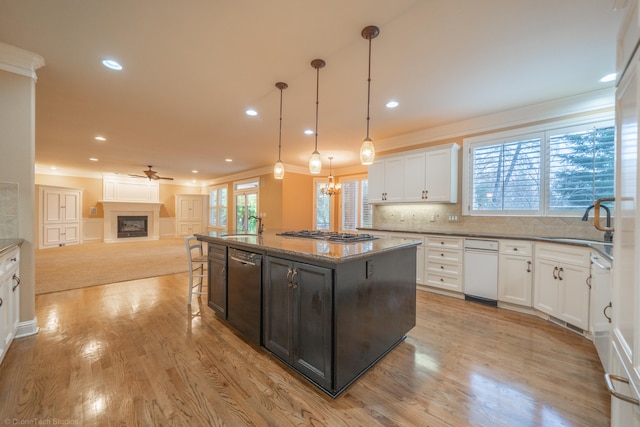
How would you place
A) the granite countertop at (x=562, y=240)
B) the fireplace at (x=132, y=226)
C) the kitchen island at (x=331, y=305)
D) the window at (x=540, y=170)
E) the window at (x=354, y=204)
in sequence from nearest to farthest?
the kitchen island at (x=331, y=305)
the granite countertop at (x=562, y=240)
the window at (x=540, y=170)
the window at (x=354, y=204)
the fireplace at (x=132, y=226)

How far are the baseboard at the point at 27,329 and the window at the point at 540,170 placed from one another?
18.1 feet

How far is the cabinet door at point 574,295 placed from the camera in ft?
8.26

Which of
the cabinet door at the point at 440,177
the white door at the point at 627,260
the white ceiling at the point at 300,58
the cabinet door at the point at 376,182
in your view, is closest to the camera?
the white door at the point at 627,260

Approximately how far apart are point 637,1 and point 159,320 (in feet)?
13.1

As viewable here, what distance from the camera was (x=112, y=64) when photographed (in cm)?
249

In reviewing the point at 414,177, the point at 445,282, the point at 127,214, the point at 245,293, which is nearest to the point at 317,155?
the point at 245,293

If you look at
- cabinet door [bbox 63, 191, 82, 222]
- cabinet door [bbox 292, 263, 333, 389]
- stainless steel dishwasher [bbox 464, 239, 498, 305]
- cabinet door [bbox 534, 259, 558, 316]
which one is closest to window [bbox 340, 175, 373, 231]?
stainless steel dishwasher [bbox 464, 239, 498, 305]

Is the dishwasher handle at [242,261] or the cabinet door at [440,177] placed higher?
the cabinet door at [440,177]

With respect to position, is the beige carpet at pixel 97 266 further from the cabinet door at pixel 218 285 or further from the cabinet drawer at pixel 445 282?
the cabinet drawer at pixel 445 282

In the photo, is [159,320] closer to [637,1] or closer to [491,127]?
[637,1]

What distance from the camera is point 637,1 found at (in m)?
0.80

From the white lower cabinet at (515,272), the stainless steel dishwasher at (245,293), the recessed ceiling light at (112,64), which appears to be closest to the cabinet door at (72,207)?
the recessed ceiling light at (112,64)

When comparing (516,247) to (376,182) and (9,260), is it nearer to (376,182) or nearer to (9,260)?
(376,182)

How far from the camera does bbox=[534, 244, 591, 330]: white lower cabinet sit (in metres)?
2.54
